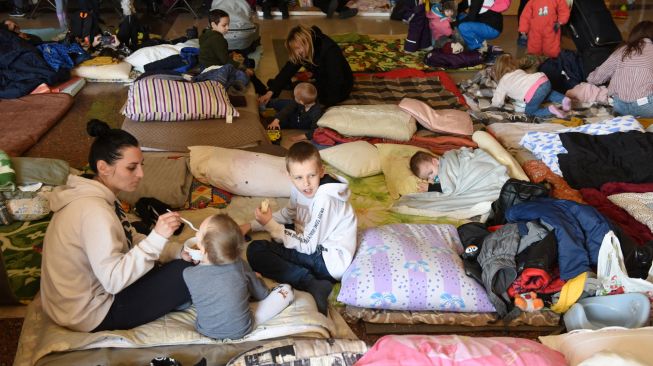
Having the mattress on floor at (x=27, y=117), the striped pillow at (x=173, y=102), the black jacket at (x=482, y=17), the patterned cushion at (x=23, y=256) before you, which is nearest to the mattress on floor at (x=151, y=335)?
the patterned cushion at (x=23, y=256)

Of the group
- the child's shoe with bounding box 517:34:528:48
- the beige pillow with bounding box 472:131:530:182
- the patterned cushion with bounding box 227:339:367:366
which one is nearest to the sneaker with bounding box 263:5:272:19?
the child's shoe with bounding box 517:34:528:48

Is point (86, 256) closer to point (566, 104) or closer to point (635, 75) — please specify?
point (566, 104)

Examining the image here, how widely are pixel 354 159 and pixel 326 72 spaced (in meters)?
1.21

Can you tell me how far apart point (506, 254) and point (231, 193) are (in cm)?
154

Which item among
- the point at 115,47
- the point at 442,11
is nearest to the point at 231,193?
the point at 115,47

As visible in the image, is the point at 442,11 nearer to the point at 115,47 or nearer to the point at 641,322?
the point at 115,47

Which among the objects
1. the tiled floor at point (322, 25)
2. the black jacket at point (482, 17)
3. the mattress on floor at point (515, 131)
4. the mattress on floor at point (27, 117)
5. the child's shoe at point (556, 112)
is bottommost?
the mattress on floor at point (27, 117)

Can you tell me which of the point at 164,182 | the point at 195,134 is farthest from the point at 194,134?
the point at 164,182

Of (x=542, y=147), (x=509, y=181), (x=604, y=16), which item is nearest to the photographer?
(x=509, y=181)

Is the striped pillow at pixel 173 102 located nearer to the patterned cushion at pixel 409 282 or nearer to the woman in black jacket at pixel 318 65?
the woman in black jacket at pixel 318 65

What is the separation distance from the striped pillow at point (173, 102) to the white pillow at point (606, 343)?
2509 millimetres

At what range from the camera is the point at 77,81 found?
16.0ft

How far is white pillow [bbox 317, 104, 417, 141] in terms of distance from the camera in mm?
3943

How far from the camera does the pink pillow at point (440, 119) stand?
13.2 ft
